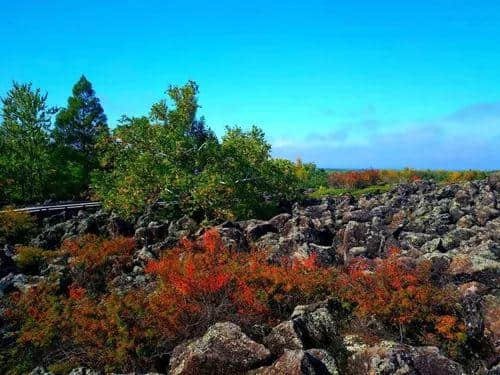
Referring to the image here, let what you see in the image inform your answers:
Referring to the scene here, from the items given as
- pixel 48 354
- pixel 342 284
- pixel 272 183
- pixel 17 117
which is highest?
pixel 17 117

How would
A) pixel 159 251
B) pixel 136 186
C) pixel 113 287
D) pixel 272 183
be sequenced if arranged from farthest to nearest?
pixel 272 183 < pixel 136 186 < pixel 159 251 < pixel 113 287

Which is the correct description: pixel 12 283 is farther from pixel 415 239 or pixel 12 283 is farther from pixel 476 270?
pixel 415 239

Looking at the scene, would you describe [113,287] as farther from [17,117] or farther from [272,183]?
[17,117]

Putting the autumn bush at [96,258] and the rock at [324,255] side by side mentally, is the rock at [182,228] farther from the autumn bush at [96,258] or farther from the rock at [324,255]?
the rock at [324,255]

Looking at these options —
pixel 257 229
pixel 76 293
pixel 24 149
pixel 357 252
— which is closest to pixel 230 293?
pixel 76 293

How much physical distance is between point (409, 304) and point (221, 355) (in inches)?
351

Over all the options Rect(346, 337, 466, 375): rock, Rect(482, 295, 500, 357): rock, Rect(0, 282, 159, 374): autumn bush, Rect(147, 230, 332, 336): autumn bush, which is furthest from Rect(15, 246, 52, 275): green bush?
Rect(482, 295, 500, 357): rock

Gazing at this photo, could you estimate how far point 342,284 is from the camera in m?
20.7

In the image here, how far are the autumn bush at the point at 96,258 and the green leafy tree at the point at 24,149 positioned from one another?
83.5 ft

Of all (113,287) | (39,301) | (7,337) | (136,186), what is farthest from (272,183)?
(7,337)

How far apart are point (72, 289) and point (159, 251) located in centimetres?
801

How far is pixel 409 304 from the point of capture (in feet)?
59.2

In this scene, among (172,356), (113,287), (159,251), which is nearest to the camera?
(172,356)

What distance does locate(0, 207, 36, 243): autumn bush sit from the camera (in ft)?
127
